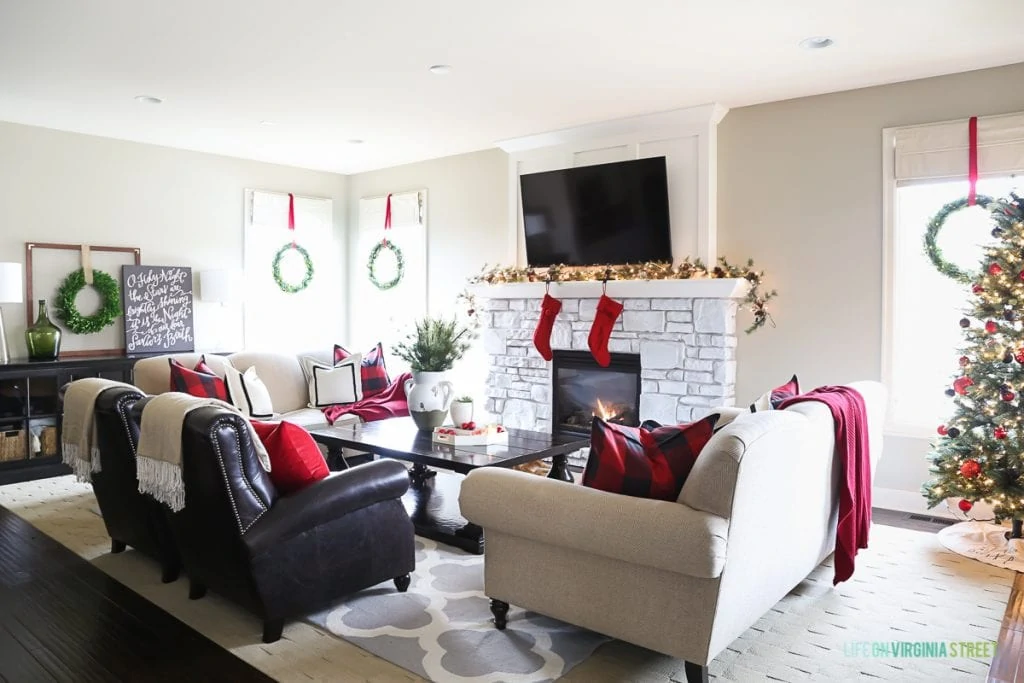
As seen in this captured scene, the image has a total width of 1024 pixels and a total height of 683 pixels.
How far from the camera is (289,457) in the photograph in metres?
2.88

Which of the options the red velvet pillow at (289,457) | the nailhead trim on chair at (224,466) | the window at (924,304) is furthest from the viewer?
the window at (924,304)

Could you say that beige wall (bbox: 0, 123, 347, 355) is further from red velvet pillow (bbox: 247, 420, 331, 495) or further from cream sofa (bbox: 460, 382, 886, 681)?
cream sofa (bbox: 460, 382, 886, 681)

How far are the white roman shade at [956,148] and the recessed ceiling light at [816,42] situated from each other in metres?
1.00

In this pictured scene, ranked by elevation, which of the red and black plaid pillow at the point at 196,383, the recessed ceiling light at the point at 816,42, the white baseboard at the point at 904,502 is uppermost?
the recessed ceiling light at the point at 816,42

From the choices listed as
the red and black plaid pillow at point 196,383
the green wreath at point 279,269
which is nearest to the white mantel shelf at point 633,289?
the green wreath at point 279,269

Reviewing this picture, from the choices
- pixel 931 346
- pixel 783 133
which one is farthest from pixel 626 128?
pixel 931 346

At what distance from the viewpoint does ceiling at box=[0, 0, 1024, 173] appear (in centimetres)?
351

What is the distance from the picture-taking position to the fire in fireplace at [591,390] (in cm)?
568

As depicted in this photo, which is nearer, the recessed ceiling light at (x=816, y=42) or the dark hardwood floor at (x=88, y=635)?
the dark hardwood floor at (x=88, y=635)

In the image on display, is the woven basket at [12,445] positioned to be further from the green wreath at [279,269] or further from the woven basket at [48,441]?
the green wreath at [279,269]

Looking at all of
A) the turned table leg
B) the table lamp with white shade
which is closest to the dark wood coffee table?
the turned table leg

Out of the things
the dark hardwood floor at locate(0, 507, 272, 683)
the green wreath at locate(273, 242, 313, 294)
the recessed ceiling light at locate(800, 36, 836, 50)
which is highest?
the recessed ceiling light at locate(800, 36, 836, 50)

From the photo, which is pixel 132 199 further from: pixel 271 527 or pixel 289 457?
pixel 271 527

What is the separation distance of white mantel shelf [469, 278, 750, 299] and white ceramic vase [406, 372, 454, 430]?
5.31ft
